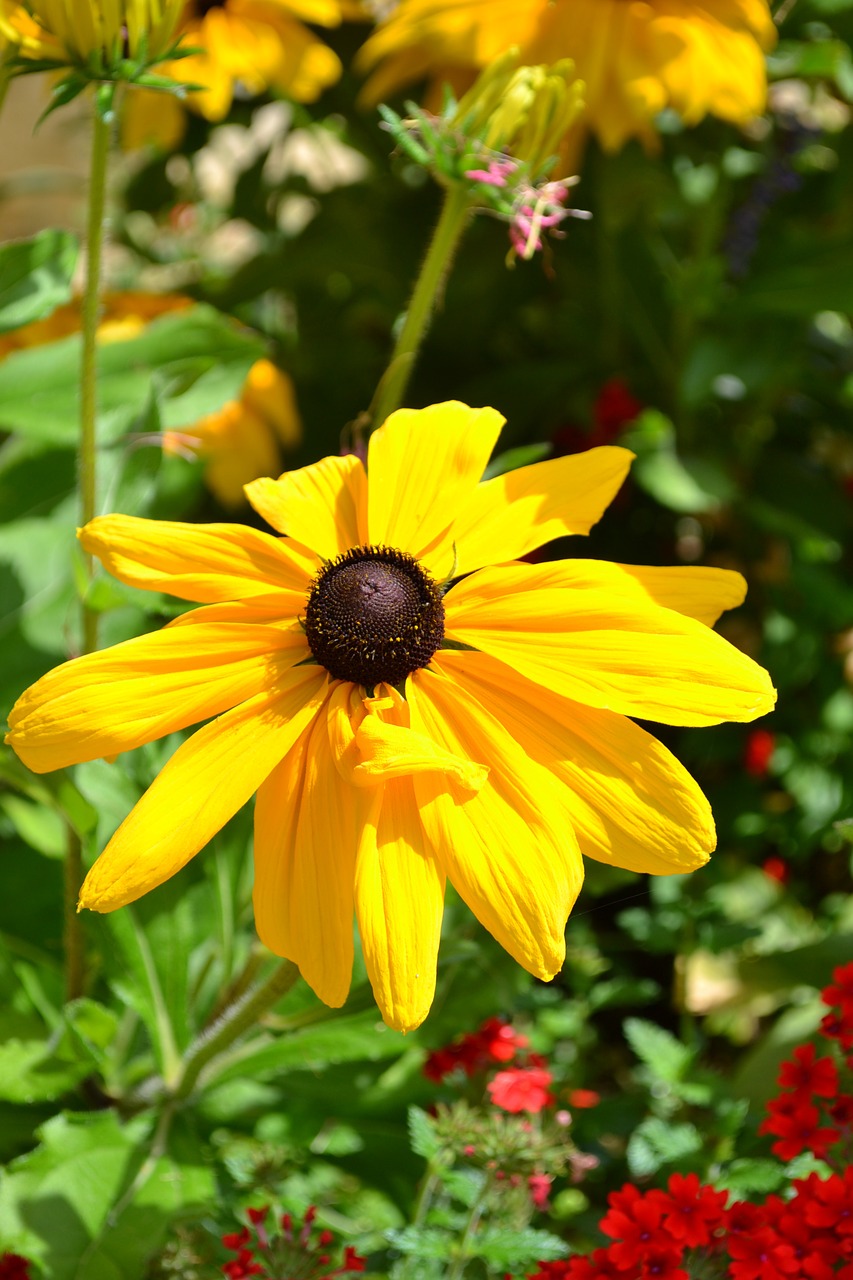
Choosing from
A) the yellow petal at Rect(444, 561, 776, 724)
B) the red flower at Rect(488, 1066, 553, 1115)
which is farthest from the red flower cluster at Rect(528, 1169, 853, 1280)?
the yellow petal at Rect(444, 561, 776, 724)

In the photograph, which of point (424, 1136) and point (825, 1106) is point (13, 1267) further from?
point (825, 1106)

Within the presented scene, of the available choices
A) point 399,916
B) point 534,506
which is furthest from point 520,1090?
point 534,506

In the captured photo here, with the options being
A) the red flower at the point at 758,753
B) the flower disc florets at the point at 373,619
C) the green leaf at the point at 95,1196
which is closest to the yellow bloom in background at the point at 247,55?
the flower disc florets at the point at 373,619

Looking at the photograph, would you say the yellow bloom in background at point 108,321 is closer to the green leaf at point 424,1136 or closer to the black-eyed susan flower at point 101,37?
the black-eyed susan flower at point 101,37

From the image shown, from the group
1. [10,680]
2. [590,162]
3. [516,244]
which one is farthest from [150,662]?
[590,162]

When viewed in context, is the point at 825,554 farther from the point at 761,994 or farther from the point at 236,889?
the point at 236,889

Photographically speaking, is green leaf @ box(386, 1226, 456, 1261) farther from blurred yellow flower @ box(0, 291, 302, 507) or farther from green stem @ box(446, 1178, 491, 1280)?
blurred yellow flower @ box(0, 291, 302, 507)
